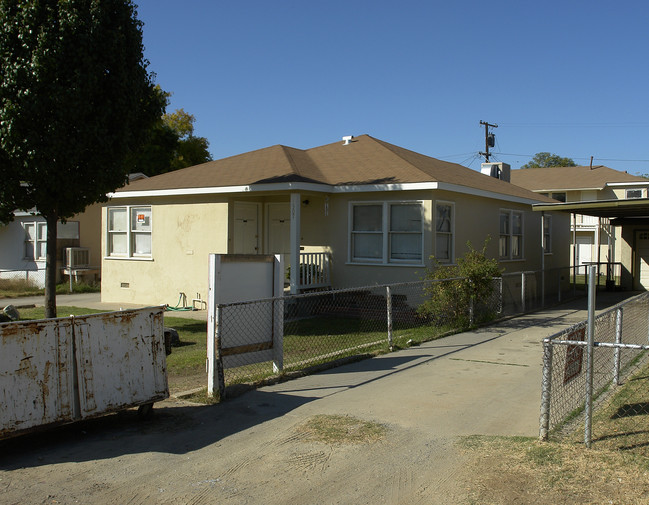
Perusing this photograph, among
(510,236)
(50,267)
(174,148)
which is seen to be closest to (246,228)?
(50,267)

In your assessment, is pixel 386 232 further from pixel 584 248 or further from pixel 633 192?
pixel 633 192

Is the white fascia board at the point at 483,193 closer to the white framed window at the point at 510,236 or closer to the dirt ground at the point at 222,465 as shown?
the white framed window at the point at 510,236

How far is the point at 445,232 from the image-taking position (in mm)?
14961

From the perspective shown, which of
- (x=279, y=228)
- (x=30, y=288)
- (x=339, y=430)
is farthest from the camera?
(x=30, y=288)

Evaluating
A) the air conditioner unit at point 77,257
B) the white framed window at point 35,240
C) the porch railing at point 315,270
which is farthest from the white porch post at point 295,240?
the white framed window at point 35,240

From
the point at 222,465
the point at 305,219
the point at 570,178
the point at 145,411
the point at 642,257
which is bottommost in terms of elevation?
the point at 222,465

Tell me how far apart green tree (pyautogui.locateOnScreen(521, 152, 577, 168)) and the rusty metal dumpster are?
251 feet

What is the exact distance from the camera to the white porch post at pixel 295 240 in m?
14.1

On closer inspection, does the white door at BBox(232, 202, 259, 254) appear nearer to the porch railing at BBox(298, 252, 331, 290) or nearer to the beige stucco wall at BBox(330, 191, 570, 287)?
the porch railing at BBox(298, 252, 331, 290)

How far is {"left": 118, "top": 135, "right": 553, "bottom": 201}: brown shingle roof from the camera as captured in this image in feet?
48.6

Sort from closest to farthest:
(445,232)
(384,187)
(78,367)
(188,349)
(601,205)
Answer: (78,367)
(188,349)
(601,205)
(384,187)
(445,232)

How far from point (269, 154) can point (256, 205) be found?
1.63m

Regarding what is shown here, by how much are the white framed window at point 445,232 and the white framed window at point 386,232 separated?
567mm

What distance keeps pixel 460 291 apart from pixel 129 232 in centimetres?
985
